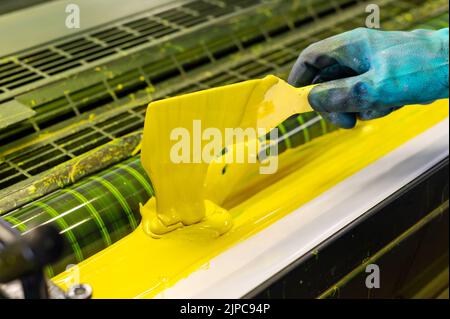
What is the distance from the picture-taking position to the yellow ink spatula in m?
1.26

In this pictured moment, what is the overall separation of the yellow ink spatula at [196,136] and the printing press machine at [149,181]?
75 mm

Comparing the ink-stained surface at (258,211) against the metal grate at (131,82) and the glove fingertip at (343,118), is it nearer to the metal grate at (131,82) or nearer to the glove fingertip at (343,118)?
the glove fingertip at (343,118)

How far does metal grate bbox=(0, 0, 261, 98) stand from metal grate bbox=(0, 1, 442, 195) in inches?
5.1

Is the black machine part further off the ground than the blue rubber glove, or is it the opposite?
the blue rubber glove

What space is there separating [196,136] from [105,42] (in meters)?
0.72

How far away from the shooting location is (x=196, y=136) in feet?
4.30

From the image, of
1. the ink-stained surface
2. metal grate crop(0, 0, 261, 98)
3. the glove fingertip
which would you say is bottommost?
→ the ink-stained surface

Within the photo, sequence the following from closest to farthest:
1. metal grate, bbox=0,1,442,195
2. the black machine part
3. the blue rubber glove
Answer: the black machine part → the blue rubber glove → metal grate, bbox=0,1,442,195

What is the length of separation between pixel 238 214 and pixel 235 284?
0.25 metres

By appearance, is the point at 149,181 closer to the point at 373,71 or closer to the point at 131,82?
the point at 131,82

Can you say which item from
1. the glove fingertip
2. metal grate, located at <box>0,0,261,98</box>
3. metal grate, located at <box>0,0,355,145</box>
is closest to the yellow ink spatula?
the glove fingertip

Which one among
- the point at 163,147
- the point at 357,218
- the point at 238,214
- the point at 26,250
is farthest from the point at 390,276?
the point at 26,250

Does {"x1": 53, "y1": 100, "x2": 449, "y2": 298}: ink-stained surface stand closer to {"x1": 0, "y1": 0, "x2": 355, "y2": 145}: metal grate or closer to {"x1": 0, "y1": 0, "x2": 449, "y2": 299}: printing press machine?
{"x1": 0, "y1": 0, "x2": 449, "y2": 299}: printing press machine

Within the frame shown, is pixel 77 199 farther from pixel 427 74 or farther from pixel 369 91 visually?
pixel 427 74
